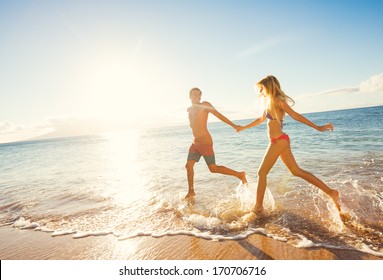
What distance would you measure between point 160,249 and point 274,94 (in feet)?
9.12

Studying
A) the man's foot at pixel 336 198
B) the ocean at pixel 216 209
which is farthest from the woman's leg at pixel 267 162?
the man's foot at pixel 336 198

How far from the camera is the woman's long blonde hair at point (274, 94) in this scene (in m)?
4.01

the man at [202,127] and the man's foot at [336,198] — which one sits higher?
the man at [202,127]

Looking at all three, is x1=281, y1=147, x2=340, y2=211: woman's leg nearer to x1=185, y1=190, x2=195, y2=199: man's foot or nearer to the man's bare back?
the man's bare back

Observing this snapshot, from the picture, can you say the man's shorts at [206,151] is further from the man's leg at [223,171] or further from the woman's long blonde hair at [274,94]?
the woman's long blonde hair at [274,94]

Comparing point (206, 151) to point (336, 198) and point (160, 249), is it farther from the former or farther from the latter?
point (336, 198)

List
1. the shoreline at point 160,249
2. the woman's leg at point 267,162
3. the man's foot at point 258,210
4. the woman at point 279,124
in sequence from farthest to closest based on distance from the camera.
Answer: the man's foot at point 258,210, the woman's leg at point 267,162, the woman at point 279,124, the shoreline at point 160,249

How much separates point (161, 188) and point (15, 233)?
3.34m

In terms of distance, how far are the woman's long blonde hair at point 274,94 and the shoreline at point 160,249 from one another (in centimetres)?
190

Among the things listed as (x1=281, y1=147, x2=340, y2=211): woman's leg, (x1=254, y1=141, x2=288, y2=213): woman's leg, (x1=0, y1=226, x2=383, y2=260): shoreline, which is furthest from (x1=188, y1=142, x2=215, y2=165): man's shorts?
(x1=0, y1=226, x2=383, y2=260): shoreline

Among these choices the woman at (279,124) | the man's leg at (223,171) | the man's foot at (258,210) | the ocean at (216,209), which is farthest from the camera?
the man's leg at (223,171)

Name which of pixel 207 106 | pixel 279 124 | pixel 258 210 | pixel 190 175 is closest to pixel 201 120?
pixel 207 106

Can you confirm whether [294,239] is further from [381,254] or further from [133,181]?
[133,181]

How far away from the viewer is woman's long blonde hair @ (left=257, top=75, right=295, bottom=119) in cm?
401
